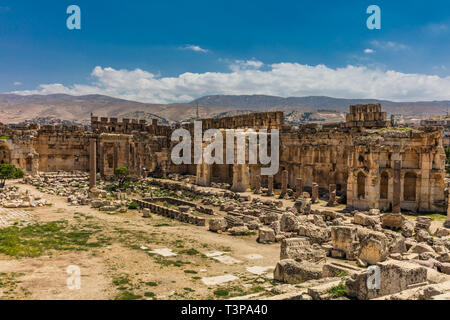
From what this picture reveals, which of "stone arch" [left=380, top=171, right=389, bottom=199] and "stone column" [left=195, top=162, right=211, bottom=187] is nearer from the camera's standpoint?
"stone arch" [left=380, top=171, right=389, bottom=199]

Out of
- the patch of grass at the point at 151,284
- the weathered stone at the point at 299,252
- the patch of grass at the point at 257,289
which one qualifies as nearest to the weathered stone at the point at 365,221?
the weathered stone at the point at 299,252

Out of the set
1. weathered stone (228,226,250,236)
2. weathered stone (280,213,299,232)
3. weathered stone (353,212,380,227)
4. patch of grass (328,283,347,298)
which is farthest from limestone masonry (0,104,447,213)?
patch of grass (328,283,347,298)

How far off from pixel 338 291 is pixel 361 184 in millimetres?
18828

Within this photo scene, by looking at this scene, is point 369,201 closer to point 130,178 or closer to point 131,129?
point 130,178

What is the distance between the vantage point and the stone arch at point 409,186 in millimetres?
25516

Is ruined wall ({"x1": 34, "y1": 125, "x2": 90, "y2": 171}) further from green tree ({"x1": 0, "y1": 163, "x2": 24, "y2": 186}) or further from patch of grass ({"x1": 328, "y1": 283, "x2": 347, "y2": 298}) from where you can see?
patch of grass ({"x1": 328, "y1": 283, "x2": 347, "y2": 298})

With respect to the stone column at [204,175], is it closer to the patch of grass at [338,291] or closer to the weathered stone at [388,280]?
the patch of grass at [338,291]

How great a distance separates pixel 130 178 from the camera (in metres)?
38.0

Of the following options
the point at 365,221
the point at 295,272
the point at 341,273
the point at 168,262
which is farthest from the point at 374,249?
the point at 168,262

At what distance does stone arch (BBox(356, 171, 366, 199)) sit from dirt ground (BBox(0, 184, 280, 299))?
10772 millimetres

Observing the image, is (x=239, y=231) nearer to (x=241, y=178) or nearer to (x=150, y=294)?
(x=150, y=294)

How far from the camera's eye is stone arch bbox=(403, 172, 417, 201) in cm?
2552

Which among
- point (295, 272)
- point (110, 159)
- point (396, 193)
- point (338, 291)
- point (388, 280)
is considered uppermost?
point (110, 159)

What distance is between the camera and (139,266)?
12797 mm
